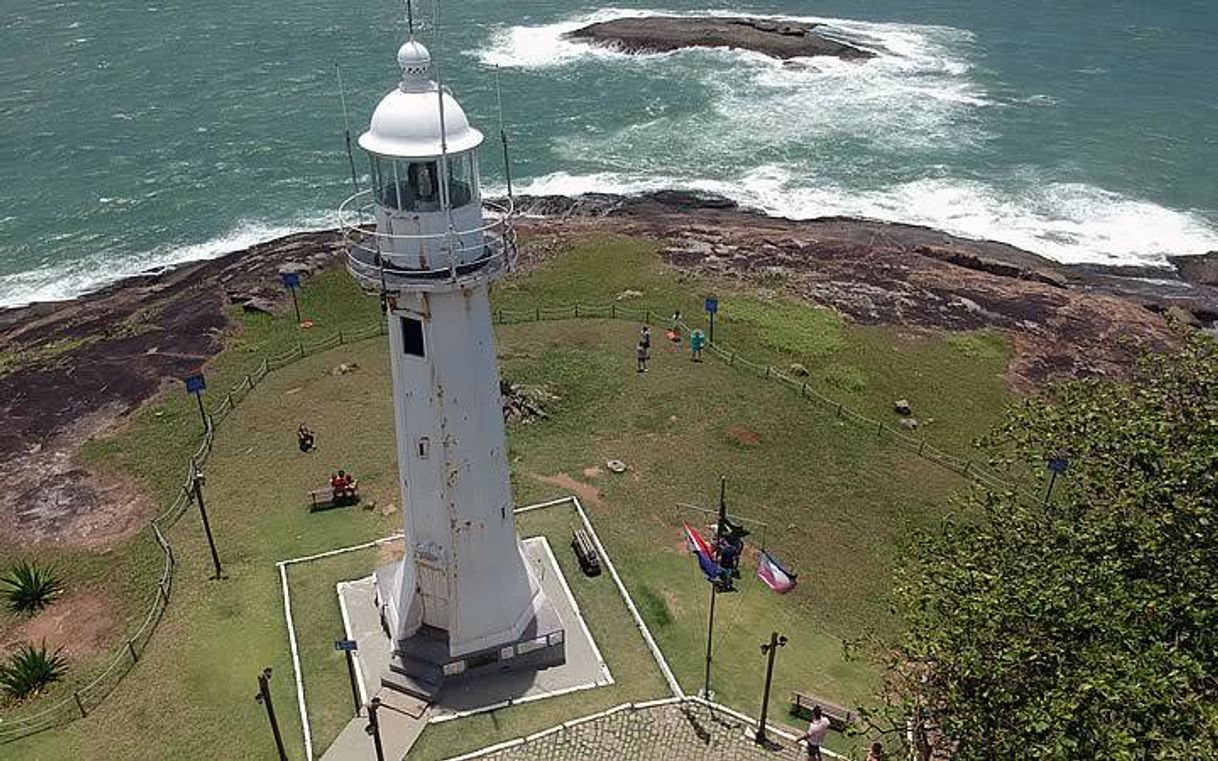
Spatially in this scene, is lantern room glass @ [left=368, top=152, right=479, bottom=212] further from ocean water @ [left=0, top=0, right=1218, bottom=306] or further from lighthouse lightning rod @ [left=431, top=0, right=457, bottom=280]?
ocean water @ [left=0, top=0, right=1218, bottom=306]

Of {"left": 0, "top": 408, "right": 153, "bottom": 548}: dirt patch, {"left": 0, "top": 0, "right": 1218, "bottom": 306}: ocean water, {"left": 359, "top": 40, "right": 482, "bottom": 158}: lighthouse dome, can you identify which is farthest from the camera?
{"left": 0, "top": 0, "right": 1218, "bottom": 306}: ocean water

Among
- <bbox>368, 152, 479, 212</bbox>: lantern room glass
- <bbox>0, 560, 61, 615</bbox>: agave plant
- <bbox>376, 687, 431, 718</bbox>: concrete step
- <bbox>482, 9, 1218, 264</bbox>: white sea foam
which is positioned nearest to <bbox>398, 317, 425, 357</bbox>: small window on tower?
<bbox>368, 152, 479, 212</bbox>: lantern room glass

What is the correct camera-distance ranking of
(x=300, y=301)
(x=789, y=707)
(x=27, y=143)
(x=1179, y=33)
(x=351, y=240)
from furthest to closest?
(x=1179, y=33)
(x=27, y=143)
(x=300, y=301)
(x=789, y=707)
(x=351, y=240)

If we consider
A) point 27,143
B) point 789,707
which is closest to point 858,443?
point 789,707

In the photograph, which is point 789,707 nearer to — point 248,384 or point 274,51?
point 248,384

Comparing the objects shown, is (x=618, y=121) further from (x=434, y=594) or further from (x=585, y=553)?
(x=434, y=594)

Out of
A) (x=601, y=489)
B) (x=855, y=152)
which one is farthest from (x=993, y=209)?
(x=601, y=489)
